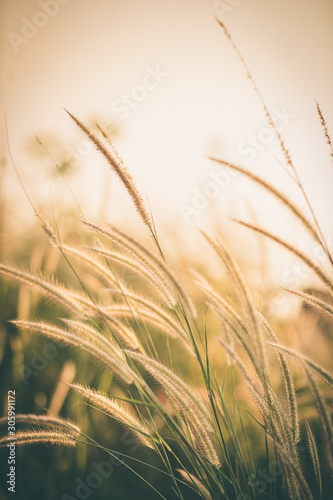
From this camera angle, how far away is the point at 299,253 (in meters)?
0.75

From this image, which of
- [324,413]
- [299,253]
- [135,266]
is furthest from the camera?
[135,266]

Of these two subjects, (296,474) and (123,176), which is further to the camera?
(123,176)

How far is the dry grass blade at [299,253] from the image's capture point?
72 cm

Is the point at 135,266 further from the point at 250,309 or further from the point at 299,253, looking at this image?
the point at 299,253

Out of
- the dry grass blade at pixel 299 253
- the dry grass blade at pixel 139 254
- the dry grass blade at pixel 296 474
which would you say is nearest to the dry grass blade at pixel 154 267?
the dry grass blade at pixel 139 254

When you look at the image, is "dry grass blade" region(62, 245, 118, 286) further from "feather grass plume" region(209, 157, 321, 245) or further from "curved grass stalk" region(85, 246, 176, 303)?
"feather grass plume" region(209, 157, 321, 245)

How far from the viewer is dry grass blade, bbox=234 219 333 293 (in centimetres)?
72

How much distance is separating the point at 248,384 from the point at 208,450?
206 mm

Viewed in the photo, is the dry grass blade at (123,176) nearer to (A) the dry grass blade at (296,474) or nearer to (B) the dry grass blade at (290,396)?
(B) the dry grass blade at (290,396)

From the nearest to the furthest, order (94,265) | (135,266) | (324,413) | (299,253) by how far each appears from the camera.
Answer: (324,413) → (299,253) → (135,266) → (94,265)

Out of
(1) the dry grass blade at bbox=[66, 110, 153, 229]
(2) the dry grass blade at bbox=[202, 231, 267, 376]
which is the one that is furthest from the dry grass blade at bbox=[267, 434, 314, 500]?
(1) the dry grass blade at bbox=[66, 110, 153, 229]

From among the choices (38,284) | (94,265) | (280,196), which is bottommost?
(38,284)

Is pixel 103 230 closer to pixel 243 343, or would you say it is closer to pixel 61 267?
pixel 243 343

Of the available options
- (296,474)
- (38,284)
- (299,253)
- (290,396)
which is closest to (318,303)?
(299,253)
